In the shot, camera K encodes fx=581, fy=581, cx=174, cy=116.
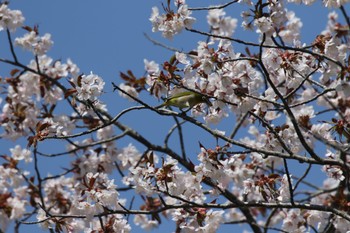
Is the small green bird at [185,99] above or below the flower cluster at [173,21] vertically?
below

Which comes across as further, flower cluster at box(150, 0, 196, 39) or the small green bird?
flower cluster at box(150, 0, 196, 39)

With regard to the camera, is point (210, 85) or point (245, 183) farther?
point (245, 183)

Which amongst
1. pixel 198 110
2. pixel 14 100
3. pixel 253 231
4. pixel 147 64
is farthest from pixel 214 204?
pixel 14 100

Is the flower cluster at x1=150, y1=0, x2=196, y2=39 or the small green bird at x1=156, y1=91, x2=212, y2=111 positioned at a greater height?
the flower cluster at x1=150, y1=0, x2=196, y2=39

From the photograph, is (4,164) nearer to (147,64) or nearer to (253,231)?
(147,64)

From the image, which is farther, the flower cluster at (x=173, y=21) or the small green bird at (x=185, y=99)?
the flower cluster at (x=173, y=21)

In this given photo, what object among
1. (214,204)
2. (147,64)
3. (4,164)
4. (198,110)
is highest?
(147,64)

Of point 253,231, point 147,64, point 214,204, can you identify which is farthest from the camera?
point 147,64

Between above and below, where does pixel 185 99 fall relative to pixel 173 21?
below

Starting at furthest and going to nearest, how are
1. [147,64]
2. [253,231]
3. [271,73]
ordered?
[147,64], [253,231], [271,73]

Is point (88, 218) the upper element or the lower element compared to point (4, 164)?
lower

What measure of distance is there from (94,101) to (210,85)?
2.97 feet

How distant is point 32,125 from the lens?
792 centimetres

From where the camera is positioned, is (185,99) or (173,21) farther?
(173,21)
